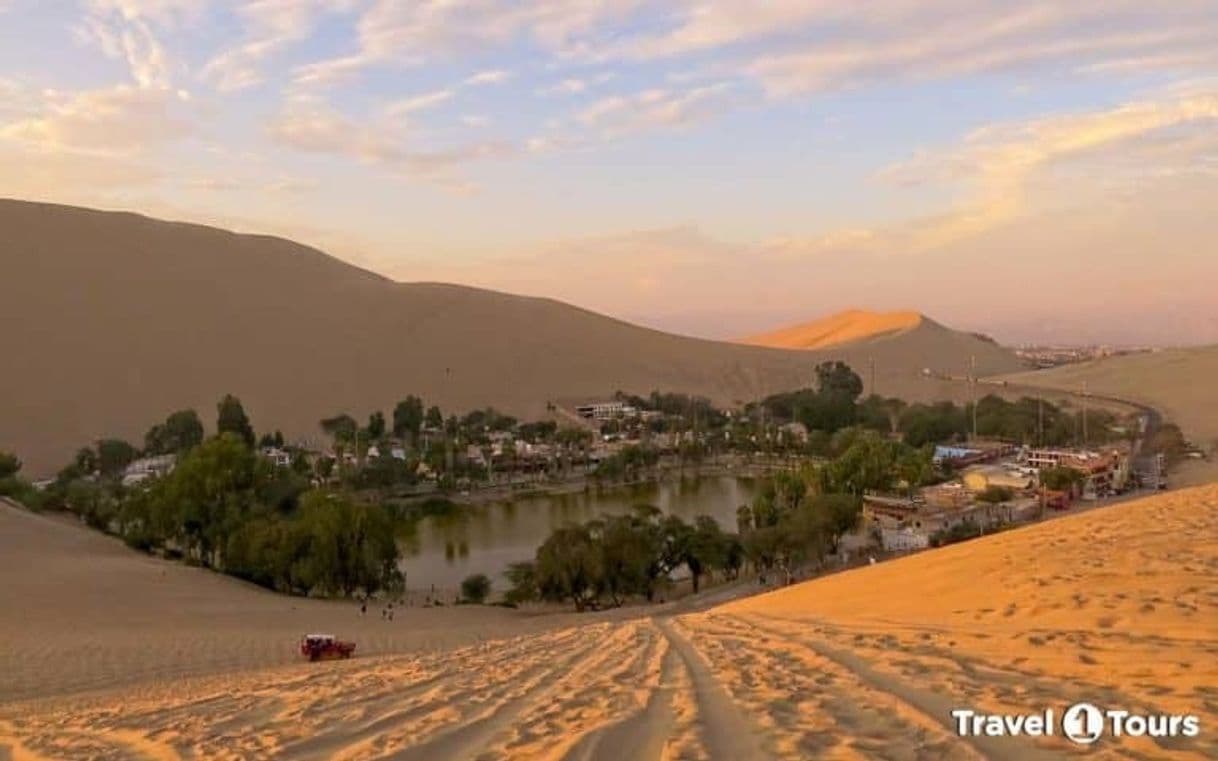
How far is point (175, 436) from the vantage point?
47.6 m

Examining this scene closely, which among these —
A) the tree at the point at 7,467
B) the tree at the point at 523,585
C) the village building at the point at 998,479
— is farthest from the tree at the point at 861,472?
the tree at the point at 7,467

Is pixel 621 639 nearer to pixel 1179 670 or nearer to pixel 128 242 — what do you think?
pixel 1179 670

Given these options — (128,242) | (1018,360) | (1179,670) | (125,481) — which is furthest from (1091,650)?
(1018,360)

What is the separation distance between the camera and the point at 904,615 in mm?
8773

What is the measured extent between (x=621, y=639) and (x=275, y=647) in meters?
6.66

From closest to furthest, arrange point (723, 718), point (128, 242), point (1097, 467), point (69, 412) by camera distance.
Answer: point (723, 718) → point (1097, 467) → point (69, 412) → point (128, 242)

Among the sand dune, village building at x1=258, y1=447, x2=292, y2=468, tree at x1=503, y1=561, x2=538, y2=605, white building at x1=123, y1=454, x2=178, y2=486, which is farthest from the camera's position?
the sand dune

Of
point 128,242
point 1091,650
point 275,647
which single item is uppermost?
point 128,242

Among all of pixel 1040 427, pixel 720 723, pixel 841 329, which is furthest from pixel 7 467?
pixel 841 329

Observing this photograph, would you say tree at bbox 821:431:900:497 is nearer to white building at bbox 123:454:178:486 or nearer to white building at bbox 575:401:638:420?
white building at bbox 123:454:178:486

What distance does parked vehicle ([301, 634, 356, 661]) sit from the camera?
1244 centimetres
